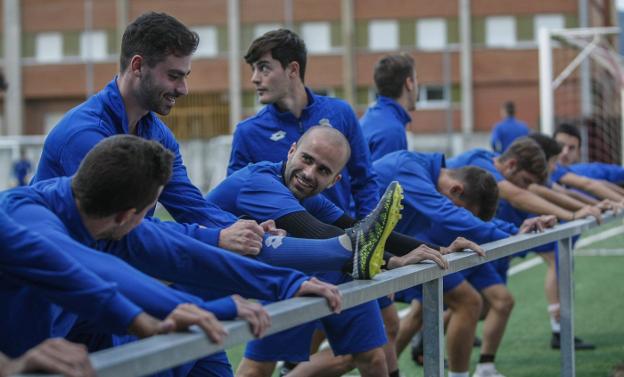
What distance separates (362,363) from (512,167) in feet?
8.23

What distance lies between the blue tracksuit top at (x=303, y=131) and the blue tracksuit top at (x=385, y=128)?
93 cm

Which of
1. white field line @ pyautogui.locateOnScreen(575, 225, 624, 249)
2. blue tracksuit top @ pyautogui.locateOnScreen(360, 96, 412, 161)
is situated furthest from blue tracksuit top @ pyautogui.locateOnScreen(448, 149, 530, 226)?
white field line @ pyautogui.locateOnScreen(575, 225, 624, 249)

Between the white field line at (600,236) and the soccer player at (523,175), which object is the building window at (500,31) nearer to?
the white field line at (600,236)

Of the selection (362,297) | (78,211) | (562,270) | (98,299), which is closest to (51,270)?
(98,299)

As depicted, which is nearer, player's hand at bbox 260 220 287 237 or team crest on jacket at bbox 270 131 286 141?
player's hand at bbox 260 220 287 237

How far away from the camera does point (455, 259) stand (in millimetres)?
4090

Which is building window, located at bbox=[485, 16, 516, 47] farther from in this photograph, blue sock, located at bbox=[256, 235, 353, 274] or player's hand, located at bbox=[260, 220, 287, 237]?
blue sock, located at bbox=[256, 235, 353, 274]

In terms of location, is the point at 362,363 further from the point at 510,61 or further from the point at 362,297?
the point at 510,61

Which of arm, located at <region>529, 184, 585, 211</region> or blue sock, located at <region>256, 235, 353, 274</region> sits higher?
blue sock, located at <region>256, 235, 353, 274</region>

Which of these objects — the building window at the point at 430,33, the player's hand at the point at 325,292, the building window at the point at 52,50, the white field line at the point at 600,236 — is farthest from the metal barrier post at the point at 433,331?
the building window at the point at 52,50

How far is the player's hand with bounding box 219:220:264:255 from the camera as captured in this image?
12.3ft

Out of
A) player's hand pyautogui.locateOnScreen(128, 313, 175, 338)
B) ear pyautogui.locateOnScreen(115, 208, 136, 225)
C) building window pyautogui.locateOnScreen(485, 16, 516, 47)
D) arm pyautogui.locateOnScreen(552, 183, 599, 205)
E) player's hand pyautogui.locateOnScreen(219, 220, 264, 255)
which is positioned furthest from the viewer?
building window pyautogui.locateOnScreen(485, 16, 516, 47)

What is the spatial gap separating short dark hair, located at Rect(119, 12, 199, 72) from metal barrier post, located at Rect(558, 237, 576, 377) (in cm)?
Answer: 270

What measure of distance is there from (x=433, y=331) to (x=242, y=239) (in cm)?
77
